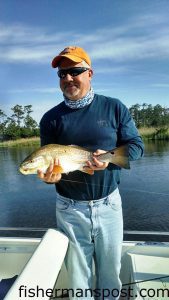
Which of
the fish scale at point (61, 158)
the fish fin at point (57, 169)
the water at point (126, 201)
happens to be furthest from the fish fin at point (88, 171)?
the water at point (126, 201)

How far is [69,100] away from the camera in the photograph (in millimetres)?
3102

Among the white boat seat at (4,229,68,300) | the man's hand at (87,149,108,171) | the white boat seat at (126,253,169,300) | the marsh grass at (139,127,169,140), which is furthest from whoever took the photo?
the marsh grass at (139,127,169,140)

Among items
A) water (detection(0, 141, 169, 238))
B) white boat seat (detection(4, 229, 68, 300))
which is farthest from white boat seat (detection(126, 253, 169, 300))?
water (detection(0, 141, 169, 238))

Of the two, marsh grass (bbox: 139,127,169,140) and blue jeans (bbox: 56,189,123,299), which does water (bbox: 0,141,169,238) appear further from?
marsh grass (bbox: 139,127,169,140)

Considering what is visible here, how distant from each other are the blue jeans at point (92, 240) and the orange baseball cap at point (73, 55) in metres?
1.21

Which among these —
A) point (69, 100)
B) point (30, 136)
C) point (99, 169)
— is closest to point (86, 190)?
point (99, 169)

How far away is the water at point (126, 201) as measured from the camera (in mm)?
12797

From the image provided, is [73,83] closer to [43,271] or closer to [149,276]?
[43,271]

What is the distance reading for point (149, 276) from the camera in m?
3.60

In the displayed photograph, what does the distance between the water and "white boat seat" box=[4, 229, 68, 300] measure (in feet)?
25.4

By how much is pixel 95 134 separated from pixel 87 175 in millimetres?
369

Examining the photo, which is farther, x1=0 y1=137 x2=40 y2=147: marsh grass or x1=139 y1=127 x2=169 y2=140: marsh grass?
x1=0 y1=137 x2=40 y2=147: marsh grass

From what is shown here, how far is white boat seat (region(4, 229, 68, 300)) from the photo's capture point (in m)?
2.60

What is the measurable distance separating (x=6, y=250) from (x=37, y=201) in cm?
1189
